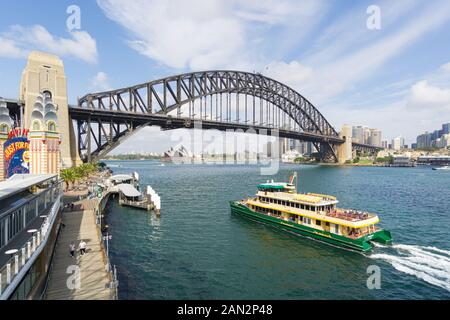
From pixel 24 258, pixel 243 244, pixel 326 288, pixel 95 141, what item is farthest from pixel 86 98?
pixel 326 288

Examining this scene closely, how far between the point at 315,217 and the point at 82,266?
2087 cm

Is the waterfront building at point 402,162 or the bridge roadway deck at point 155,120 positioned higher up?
the bridge roadway deck at point 155,120

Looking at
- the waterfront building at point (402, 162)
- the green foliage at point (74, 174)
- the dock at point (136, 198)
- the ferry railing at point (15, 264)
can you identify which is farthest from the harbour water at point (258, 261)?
the waterfront building at point (402, 162)

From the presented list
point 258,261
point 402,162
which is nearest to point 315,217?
point 258,261

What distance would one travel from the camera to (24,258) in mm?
12258

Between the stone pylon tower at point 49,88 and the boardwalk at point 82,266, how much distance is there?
109 feet

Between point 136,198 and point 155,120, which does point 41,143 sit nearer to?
point 136,198

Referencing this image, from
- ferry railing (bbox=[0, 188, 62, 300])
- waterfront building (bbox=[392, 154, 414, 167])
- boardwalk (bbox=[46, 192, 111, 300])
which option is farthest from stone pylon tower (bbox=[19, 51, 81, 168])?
waterfront building (bbox=[392, 154, 414, 167])

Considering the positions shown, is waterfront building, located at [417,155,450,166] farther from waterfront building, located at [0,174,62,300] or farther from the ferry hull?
waterfront building, located at [0,174,62,300]

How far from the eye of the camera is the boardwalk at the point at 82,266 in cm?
1415

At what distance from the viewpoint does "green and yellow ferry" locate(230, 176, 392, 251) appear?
24.8 m

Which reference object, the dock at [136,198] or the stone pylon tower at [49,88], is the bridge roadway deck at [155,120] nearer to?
the stone pylon tower at [49,88]

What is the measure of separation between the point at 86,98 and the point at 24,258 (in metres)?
71.5
